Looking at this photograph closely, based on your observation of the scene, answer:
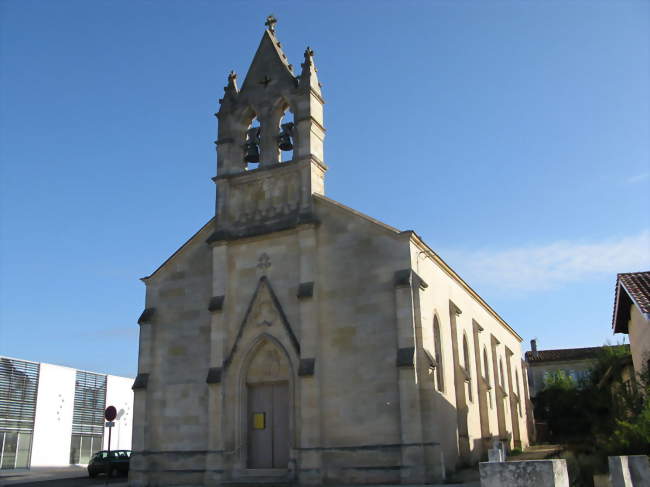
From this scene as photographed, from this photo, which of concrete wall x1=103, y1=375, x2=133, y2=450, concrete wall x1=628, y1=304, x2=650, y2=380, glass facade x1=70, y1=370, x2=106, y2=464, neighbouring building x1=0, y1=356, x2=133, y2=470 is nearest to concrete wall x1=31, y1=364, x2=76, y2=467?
neighbouring building x1=0, y1=356, x2=133, y2=470

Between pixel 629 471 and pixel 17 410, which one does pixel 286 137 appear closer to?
pixel 629 471

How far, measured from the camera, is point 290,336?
20734mm

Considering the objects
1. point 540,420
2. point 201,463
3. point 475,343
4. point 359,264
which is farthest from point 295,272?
point 540,420

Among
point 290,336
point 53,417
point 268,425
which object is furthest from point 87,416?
point 290,336

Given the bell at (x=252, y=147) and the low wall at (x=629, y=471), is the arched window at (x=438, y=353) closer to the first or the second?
the bell at (x=252, y=147)

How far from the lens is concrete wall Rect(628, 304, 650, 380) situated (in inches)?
829

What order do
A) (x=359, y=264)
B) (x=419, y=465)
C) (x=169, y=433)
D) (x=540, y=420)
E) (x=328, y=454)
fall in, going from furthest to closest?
1. (x=540, y=420)
2. (x=169, y=433)
3. (x=359, y=264)
4. (x=328, y=454)
5. (x=419, y=465)

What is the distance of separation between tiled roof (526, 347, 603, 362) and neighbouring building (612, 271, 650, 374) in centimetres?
3393

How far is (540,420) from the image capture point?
50344 mm

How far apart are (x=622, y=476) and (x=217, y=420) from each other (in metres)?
14.7

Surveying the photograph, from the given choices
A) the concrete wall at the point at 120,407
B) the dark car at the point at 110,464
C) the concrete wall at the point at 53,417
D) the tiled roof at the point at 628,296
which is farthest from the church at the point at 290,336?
the concrete wall at the point at 120,407

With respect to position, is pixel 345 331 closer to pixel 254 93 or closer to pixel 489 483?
pixel 254 93

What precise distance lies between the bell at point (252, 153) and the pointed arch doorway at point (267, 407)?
22.7ft

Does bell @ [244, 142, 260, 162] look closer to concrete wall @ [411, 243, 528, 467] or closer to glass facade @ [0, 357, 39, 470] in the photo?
concrete wall @ [411, 243, 528, 467]
